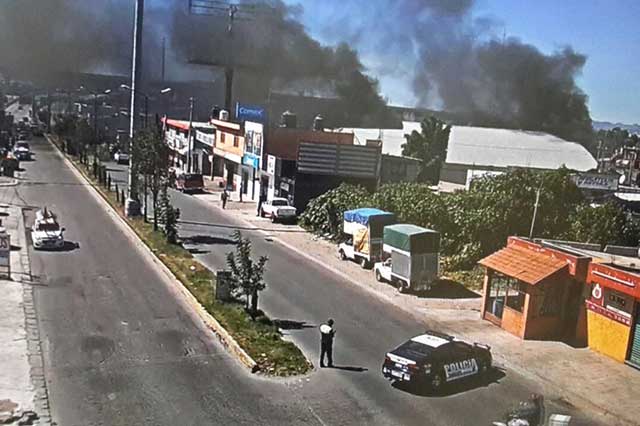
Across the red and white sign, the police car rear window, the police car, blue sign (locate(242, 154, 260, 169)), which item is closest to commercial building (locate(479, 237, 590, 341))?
the red and white sign

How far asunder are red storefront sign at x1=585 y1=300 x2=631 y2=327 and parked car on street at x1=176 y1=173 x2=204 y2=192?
3767 centimetres

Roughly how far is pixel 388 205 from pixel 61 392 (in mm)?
21412

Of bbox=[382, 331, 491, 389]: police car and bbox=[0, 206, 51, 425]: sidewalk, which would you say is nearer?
bbox=[0, 206, 51, 425]: sidewalk

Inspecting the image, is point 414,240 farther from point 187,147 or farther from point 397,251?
point 187,147

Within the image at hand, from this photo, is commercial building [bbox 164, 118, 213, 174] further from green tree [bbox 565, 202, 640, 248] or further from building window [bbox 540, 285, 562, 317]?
building window [bbox 540, 285, 562, 317]

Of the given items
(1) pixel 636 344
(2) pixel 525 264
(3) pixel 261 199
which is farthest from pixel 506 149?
(1) pixel 636 344

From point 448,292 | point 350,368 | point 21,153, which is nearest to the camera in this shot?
point 350,368

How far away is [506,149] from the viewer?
70.1 metres

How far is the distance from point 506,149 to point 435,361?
5697 centimetres

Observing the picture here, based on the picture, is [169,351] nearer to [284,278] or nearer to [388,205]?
[284,278]

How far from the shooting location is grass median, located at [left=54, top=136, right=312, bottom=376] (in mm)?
16875

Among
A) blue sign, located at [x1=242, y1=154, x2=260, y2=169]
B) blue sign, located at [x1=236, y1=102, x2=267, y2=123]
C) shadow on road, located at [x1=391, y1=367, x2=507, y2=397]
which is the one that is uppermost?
blue sign, located at [x1=236, y1=102, x2=267, y2=123]

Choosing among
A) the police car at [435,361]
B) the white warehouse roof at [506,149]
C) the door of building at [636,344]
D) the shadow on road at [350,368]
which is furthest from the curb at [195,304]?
the white warehouse roof at [506,149]

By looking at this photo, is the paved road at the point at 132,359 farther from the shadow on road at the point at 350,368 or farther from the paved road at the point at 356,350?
the shadow on road at the point at 350,368
